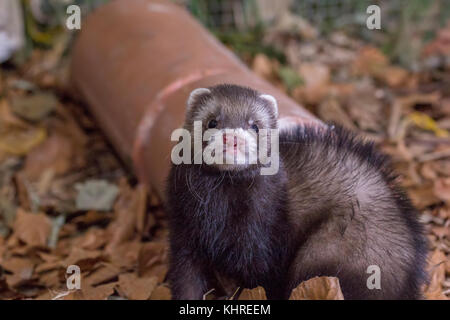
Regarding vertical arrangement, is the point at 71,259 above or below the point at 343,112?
below

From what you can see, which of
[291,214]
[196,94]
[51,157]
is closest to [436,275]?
[291,214]

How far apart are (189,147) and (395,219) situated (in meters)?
1.16

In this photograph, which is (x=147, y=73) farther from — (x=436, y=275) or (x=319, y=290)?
(x=436, y=275)

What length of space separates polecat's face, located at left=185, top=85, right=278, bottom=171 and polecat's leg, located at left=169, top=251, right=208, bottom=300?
715 mm

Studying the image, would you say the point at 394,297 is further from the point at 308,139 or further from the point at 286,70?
the point at 286,70

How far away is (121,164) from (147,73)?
49.7 inches

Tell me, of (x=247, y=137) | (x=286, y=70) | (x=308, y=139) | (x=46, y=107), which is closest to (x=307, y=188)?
(x=308, y=139)

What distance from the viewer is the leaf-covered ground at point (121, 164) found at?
A: 374 cm

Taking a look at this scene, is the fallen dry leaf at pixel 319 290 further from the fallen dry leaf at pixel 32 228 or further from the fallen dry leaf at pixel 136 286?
the fallen dry leaf at pixel 32 228

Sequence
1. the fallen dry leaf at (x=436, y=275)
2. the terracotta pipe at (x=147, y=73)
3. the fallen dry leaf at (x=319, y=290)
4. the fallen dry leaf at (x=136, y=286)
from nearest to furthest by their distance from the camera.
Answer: the fallen dry leaf at (x=319, y=290), the fallen dry leaf at (x=436, y=275), the fallen dry leaf at (x=136, y=286), the terracotta pipe at (x=147, y=73)

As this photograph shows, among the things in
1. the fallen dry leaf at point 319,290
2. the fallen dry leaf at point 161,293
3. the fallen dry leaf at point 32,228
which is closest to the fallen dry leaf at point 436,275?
the fallen dry leaf at point 319,290

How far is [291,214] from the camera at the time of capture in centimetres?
314

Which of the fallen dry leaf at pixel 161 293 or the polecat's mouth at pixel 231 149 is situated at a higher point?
the polecat's mouth at pixel 231 149
